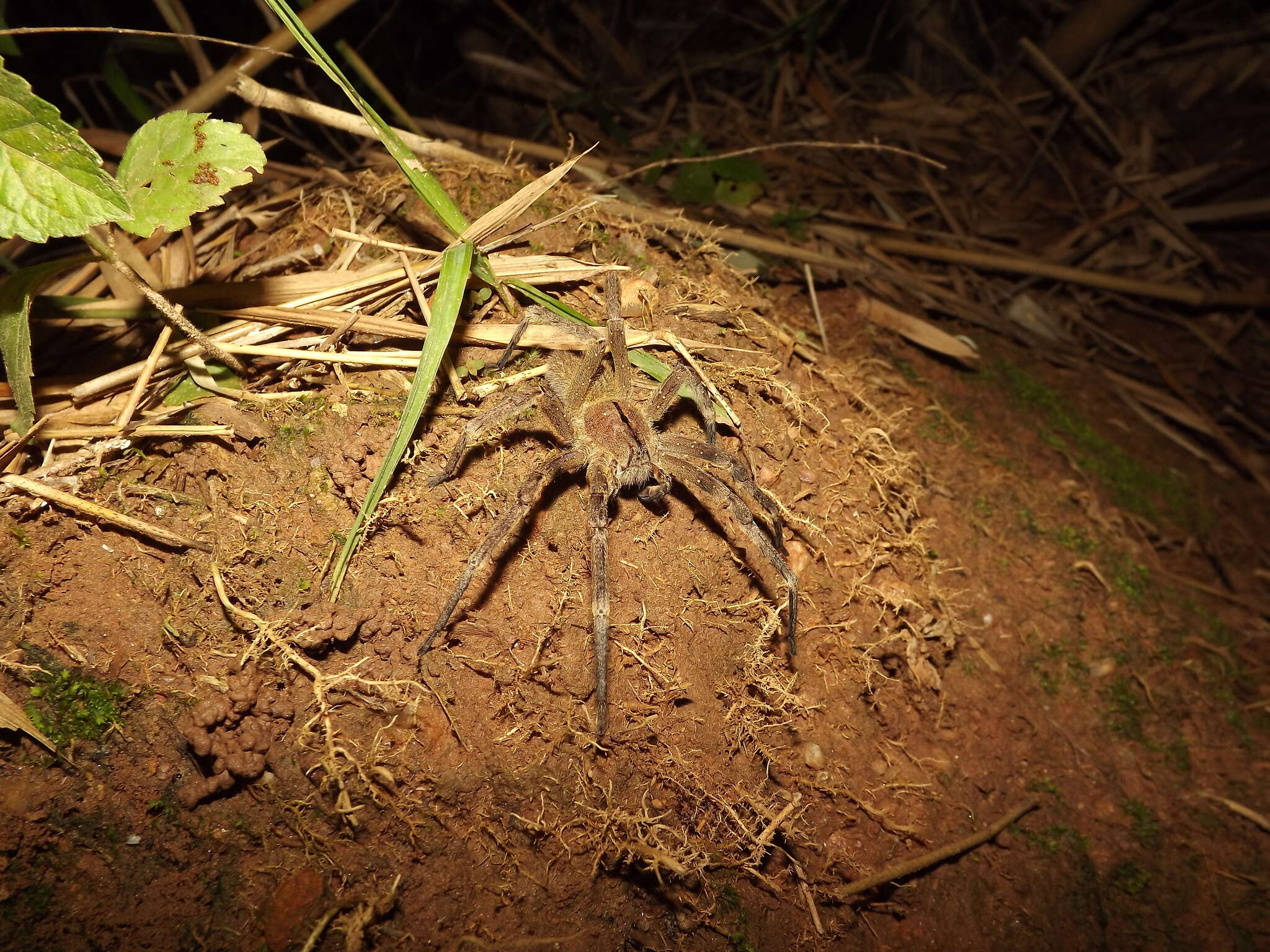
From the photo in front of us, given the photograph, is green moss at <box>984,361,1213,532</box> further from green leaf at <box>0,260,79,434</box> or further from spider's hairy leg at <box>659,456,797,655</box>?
green leaf at <box>0,260,79,434</box>

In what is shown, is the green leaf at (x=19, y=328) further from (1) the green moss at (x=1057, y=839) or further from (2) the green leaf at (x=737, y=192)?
(1) the green moss at (x=1057, y=839)

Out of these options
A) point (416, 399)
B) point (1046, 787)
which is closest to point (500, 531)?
point (416, 399)

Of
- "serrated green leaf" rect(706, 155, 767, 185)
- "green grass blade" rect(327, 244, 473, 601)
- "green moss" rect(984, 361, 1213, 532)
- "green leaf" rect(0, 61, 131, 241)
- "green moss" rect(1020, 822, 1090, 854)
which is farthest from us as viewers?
"serrated green leaf" rect(706, 155, 767, 185)

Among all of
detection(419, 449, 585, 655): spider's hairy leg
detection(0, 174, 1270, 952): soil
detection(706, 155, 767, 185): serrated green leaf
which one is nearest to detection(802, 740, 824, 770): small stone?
detection(0, 174, 1270, 952): soil

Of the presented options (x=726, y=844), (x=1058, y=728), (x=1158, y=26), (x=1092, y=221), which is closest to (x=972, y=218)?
(x=1092, y=221)

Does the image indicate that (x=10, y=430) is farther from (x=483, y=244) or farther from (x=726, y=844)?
(x=726, y=844)

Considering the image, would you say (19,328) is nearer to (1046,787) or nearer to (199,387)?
(199,387)

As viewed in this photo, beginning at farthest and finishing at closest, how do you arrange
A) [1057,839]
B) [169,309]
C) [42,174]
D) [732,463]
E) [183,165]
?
[1057,839] < [732,463] < [169,309] < [183,165] < [42,174]
